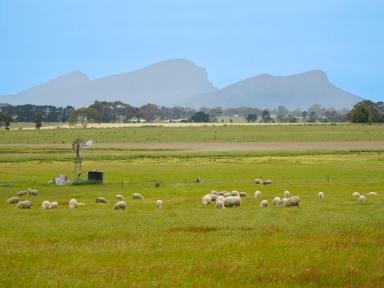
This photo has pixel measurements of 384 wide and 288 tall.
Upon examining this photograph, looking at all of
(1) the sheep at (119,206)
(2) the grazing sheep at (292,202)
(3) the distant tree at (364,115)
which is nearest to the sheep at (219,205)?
(2) the grazing sheep at (292,202)

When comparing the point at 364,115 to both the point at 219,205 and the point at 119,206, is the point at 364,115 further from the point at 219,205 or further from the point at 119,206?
the point at 119,206

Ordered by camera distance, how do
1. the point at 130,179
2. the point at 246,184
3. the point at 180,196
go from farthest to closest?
the point at 130,179, the point at 246,184, the point at 180,196

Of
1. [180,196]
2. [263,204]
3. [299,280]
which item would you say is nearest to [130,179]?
[180,196]

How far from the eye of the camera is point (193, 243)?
19172mm

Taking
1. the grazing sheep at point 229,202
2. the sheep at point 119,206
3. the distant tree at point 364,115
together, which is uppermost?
the distant tree at point 364,115

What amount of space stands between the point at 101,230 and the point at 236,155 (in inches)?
2094

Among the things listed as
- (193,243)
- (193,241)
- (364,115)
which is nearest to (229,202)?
(193,241)

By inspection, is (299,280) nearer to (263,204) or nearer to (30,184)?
(263,204)

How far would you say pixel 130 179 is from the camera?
4759 cm

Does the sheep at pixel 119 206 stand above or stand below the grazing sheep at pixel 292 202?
below

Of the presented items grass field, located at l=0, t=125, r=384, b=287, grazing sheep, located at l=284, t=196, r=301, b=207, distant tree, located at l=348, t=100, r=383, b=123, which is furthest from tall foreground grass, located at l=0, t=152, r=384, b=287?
distant tree, located at l=348, t=100, r=383, b=123

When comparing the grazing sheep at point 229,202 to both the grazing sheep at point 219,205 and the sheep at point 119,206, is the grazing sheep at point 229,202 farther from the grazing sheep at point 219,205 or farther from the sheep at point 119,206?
the sheep at point 119,206

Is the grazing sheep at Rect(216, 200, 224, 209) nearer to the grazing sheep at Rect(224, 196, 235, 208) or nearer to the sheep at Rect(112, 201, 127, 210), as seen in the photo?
the grazing sheep at Rect(224, 196, 235, 208)

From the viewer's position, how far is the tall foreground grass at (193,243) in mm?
15211
